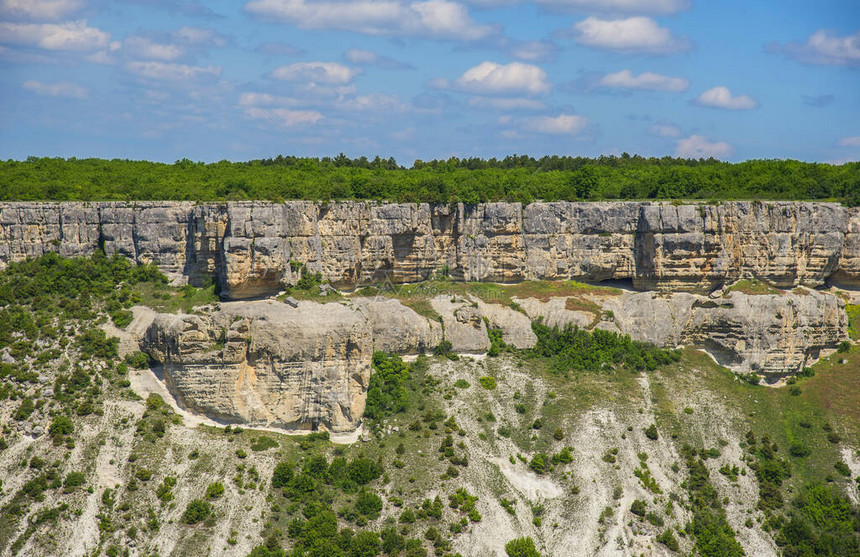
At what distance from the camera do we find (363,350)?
67875 millimetres

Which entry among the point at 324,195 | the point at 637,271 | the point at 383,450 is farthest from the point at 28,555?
the point at 637,271

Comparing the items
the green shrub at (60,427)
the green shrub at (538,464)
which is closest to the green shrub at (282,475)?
the green shrub at (60,427)

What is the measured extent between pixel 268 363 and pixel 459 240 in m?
20.4

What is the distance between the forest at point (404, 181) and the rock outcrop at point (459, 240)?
2446 millimetres

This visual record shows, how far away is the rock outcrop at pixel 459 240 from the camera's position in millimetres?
71625

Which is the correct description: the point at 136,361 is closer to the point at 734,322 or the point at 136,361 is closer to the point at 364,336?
the point at 364,336

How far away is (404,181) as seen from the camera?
8338 centimetres

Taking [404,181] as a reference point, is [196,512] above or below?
below

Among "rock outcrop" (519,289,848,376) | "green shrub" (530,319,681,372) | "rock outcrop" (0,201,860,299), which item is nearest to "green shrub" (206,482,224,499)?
"rock outcrop" (0,201,860,299)

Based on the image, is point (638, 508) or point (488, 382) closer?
point (638, 508)

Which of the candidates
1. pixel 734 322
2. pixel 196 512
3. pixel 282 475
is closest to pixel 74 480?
pixel 196 512

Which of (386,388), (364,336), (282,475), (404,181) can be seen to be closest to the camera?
(282,475)

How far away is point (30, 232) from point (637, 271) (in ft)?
151

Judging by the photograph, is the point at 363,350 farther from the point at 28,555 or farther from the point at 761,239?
the point at 761,239
